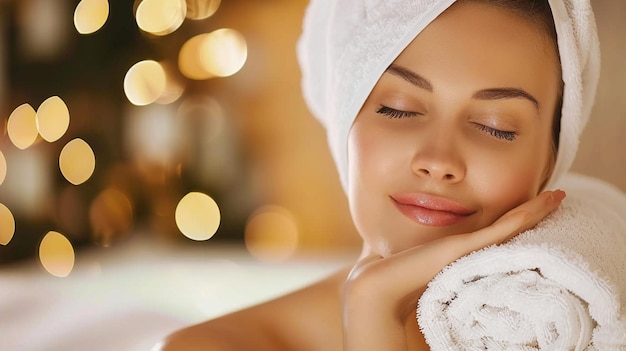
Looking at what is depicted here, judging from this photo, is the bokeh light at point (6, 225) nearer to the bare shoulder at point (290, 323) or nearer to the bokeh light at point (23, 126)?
the bokeh light at point (23, 126)

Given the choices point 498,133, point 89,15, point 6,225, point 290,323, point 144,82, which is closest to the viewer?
point 498,133

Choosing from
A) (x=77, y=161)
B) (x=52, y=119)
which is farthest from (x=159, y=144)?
(x=52, y=119)

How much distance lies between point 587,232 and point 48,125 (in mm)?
2305

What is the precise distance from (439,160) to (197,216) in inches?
97.9

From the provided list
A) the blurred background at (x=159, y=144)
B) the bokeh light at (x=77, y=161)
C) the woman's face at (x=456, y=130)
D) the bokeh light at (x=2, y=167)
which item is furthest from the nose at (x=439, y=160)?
the bokeh light at (x=77, y=161)

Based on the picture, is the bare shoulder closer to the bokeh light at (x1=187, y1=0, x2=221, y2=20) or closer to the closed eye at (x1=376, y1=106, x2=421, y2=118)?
the closed eye at (x1=376, y1=106, x2=421, y2=118)

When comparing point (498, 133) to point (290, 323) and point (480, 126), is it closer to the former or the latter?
point (480, 126)

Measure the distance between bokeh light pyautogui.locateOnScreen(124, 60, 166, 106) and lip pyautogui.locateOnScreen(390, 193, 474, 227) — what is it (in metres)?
2.28

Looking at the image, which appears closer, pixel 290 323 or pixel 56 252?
pixel 290 323

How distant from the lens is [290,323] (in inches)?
45.4

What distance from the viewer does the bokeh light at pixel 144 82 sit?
3092 millimetres

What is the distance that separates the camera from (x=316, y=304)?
3.85 ft

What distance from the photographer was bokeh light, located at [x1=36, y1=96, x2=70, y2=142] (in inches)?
111

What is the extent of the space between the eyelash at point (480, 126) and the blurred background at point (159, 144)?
1.37 metres
